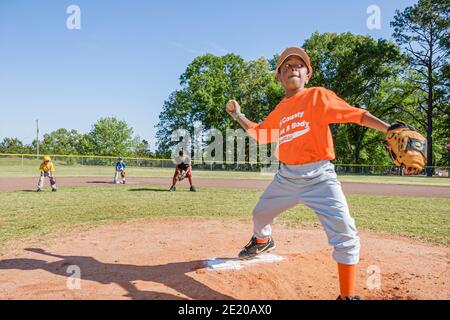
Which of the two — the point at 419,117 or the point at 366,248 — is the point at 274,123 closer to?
the point at 366,248

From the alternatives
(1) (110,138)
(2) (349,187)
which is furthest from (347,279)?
(1) (110,138)

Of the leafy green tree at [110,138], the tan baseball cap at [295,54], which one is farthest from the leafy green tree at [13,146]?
the tan baseball cap at [295,54]

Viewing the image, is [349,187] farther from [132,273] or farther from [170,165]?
[170,165]

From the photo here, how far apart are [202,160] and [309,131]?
148ft

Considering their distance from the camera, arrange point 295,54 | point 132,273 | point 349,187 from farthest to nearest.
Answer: point 349,187, point 132,273, point 295,54

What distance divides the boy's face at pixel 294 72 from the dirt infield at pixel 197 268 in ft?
6.92

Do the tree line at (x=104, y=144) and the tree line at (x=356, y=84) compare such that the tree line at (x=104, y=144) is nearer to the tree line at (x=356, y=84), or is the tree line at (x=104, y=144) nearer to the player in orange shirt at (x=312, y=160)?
the tree line at (x=356, y=84)

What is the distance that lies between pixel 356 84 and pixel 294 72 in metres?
40.8

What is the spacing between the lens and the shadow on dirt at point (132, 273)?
3227 mm

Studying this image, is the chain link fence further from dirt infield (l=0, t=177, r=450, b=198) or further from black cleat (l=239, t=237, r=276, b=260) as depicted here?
black cleat (l=239, t=237, r=276, b=260)

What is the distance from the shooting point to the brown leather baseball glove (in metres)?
2.97

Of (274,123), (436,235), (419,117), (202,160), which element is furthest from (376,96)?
(274,123)

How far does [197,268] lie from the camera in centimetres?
396

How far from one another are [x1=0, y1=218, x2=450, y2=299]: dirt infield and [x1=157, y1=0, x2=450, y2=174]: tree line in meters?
33.4
